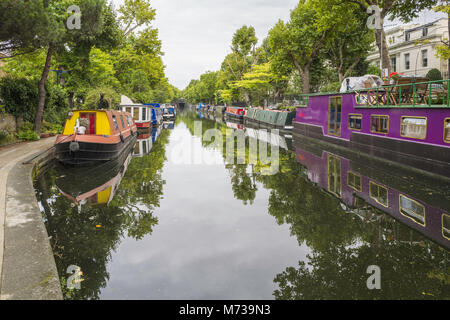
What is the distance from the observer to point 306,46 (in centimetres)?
3183

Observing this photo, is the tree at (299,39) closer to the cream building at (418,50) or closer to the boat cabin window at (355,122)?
the cream building at (418,50)

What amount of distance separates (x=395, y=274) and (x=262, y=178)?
6672mm

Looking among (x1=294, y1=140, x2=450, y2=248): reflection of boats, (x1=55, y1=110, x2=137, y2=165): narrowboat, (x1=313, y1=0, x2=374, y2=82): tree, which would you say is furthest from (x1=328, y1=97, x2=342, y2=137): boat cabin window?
(x1=55, y1=110, x2=137, y2=165): narrowboat

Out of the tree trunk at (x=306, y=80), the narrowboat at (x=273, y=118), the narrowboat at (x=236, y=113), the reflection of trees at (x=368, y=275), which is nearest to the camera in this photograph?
the reflection of trees at (x=368, y=275)

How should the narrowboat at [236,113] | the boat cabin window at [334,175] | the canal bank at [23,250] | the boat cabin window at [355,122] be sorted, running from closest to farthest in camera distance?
1. the canal bank at [23,250]
2. the boat cabin window at [334,175]
3. the boat cabin window at [355,122]
4. the narrowboat at [236,113]

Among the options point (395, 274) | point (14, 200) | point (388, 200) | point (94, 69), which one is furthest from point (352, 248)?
point (94, 69)

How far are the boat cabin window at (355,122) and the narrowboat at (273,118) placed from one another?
473 inches

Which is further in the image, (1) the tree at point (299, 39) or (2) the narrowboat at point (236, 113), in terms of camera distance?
(2) the narrowboat at point (236, 113)

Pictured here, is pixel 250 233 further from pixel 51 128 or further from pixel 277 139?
pixel 51 128

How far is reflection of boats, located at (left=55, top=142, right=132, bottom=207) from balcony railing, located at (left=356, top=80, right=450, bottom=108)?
1045 centimetres

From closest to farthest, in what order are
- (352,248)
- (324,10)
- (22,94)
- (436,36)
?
(352,248) < (22,94) < (324,10) < (436,36)

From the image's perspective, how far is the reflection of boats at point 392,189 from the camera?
22.4ft

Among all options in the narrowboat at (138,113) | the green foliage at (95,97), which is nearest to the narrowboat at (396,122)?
the narrowboat at (138,113)
